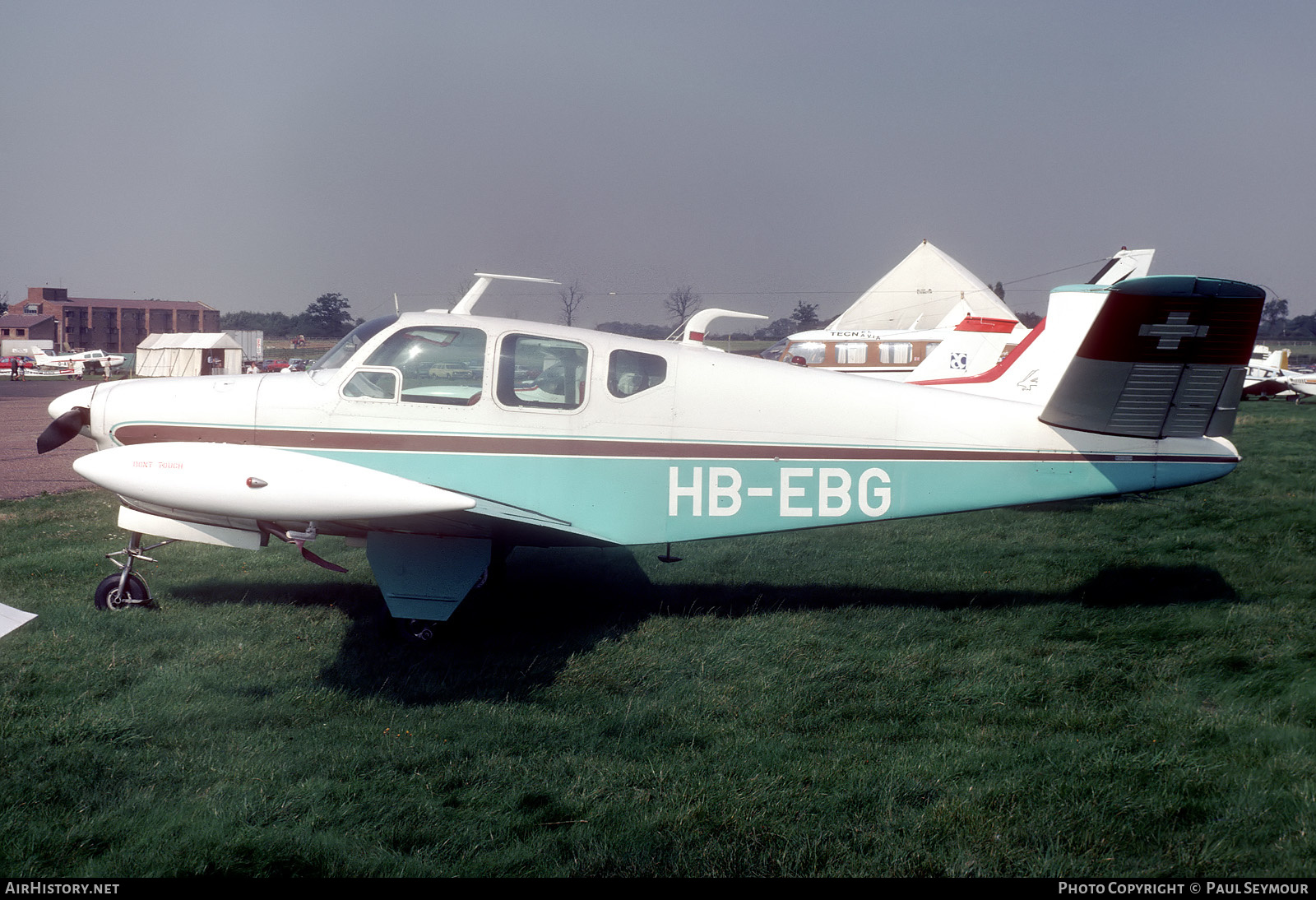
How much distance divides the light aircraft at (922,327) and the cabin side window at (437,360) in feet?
19.8

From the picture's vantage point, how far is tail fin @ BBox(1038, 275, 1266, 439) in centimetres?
506


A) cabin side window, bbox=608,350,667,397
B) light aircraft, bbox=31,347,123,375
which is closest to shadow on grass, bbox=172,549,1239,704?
cabin side window, bbox=608,350,667,397

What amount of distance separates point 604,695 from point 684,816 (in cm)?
139

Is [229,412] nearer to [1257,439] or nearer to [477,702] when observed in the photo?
[477,702]

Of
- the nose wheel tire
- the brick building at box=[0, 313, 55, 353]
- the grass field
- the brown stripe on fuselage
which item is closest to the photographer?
the grass field

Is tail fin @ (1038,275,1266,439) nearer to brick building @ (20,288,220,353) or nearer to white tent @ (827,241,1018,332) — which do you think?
white tent @ (827,241,1018,332)

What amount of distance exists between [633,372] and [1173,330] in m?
3.34

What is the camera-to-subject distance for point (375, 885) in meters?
3.17

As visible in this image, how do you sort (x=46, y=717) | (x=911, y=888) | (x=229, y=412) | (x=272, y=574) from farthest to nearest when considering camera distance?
1. (x=272, y=574)
2. (x=229, y=412)
3. (x=46, y=717)
4. (x=911, y=888)

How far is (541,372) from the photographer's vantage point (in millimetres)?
5785

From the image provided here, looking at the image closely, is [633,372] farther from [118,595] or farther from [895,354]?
[895,354]

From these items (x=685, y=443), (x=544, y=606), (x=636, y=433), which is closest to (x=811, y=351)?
(x=544, y=606)

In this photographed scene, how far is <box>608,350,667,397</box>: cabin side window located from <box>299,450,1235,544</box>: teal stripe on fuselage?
0.48 metres

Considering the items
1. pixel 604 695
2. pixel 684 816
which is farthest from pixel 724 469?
pixel 684 816
